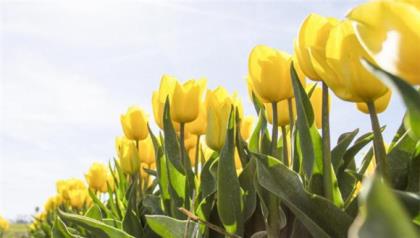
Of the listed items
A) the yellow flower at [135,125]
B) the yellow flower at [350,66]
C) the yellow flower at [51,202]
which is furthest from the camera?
the yellow flower at [51,202]

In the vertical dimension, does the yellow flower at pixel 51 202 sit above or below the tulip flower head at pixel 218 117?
below

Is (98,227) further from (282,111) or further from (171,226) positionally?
(282,111)

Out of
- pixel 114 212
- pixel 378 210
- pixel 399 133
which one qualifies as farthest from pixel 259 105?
pixel 378 210

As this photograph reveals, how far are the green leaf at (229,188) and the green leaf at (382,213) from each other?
644mm

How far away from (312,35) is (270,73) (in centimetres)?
24

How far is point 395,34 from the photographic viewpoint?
1.74ft

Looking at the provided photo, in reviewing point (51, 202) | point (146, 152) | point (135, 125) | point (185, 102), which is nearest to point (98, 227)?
point (185, 102)

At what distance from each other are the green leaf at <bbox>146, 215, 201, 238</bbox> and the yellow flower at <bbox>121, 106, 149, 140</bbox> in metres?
0.90

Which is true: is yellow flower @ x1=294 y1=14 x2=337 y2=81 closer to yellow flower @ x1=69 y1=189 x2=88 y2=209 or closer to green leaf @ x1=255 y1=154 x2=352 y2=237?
green leaf @ x1=255 y1=154 x2=352 y2=237

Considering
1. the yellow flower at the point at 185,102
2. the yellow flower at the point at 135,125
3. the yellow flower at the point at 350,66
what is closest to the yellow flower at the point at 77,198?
the yellow flower at the point at 135,125

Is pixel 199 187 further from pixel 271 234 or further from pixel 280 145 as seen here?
pixel 271 234

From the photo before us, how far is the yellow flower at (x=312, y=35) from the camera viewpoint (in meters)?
0.85

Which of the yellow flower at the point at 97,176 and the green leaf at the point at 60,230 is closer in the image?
the green leaf at the point at 60,230

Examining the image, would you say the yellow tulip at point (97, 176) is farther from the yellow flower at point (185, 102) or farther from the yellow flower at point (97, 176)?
the yellow flower at point (185, 102)
